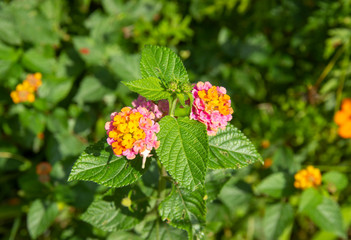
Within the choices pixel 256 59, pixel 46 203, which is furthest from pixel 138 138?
pixel 256 59

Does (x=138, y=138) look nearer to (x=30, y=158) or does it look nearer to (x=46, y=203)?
(x=46, y=203)

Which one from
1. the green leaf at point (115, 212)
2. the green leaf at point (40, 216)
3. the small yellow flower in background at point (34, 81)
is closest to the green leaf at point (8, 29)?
the small yellow flower in background at point (34, 81)

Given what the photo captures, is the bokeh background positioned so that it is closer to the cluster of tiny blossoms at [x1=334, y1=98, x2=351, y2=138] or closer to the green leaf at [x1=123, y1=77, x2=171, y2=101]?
the cluster of tiny blossoms at [x1=334, y1=98, x2=351, y2=138]

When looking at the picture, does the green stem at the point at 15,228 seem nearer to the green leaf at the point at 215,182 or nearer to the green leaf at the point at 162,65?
the green leaf at the point at 215,182

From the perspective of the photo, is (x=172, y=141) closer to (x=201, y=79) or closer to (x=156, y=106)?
(x=156, y=106)

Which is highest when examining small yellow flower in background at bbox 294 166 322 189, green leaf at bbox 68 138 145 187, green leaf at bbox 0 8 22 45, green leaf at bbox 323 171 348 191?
green leaf at bbox 0 8 22 45

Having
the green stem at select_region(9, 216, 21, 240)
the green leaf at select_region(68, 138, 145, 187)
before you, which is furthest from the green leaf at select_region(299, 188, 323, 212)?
the green stem at select_region(9, 216, 21, 240)
